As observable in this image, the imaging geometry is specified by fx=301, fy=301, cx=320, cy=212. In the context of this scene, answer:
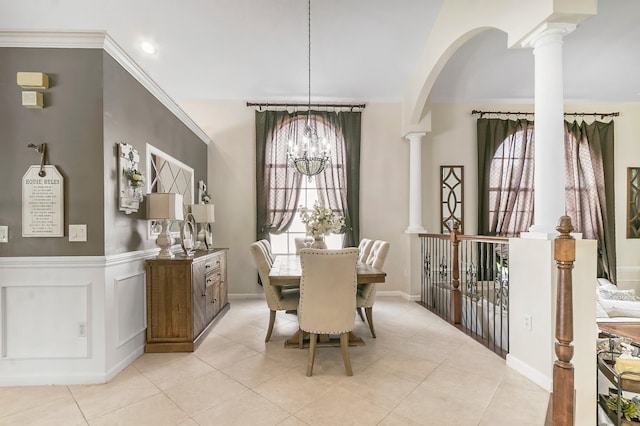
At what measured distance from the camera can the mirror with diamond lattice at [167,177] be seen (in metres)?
3.19

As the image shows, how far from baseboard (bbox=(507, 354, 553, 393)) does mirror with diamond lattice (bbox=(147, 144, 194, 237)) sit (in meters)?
3.62

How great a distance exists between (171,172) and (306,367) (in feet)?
8.89

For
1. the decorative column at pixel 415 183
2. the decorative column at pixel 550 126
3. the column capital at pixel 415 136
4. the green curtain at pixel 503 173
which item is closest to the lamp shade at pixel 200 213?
the decorative column at pixel 415 183

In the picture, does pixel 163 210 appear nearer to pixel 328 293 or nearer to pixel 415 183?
pixel 328 293

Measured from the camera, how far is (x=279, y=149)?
510cm

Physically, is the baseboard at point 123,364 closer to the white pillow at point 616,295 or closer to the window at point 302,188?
the window at point 302,188

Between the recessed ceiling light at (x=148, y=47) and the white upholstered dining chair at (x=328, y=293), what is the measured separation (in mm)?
3678

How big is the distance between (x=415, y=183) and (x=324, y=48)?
8.22 ft

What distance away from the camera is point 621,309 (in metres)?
3.92

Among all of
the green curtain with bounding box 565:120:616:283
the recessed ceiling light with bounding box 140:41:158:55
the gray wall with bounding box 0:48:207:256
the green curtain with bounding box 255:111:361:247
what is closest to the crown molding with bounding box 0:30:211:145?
the gray wall with bounding box 0:48:207:256

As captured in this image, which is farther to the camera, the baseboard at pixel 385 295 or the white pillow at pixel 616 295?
the baseboard at pixel 385 295

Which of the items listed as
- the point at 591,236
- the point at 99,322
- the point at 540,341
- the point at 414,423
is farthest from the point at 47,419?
the point at 591,236

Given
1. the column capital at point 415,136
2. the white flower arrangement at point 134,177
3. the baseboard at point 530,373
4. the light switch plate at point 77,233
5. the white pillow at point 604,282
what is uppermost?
the column capital at point 415,136

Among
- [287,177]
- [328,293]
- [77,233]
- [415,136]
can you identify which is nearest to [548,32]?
[328,293]
